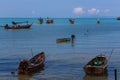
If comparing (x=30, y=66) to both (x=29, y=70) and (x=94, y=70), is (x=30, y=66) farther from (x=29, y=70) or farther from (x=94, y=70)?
(x=94, y=70)

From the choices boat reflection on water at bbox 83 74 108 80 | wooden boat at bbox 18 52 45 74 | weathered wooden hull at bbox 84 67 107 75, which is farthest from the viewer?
wooden boat at bbox 18 52 45 74

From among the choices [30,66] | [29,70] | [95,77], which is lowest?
[95,77]

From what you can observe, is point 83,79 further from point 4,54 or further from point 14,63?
point 4,54

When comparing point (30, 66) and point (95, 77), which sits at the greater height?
point (30, 66)

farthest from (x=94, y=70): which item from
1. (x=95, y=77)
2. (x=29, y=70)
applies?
(x=29, y=70)

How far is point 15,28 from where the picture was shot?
122250mm

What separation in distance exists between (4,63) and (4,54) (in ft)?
30.4

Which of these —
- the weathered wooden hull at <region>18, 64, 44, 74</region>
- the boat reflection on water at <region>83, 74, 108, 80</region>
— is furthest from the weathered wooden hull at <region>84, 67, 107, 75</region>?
the weathered wooden hull at <region>18, 64, 44, 74</region>

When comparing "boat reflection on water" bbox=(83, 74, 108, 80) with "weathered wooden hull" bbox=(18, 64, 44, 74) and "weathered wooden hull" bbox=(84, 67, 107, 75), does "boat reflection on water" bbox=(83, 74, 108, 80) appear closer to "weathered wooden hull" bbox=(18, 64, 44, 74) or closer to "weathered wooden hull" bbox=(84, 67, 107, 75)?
"weathered wooden hull" bbox=(84, 67, 107, 75)

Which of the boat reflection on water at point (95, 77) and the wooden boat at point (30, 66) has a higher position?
the wooden boat at point (30, 66)

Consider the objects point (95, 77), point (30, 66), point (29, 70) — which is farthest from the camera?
point (30, 66)

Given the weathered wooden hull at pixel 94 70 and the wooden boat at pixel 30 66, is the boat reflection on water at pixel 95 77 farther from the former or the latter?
the wooden boat at pixel 30 66

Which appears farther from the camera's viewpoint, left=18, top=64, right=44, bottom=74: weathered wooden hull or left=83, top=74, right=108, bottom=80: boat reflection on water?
left=18, top=64, right=44, bottom=74: weathered wooden hull

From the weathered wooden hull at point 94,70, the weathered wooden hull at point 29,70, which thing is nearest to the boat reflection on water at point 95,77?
the weathered wooden hull at point 94,70
